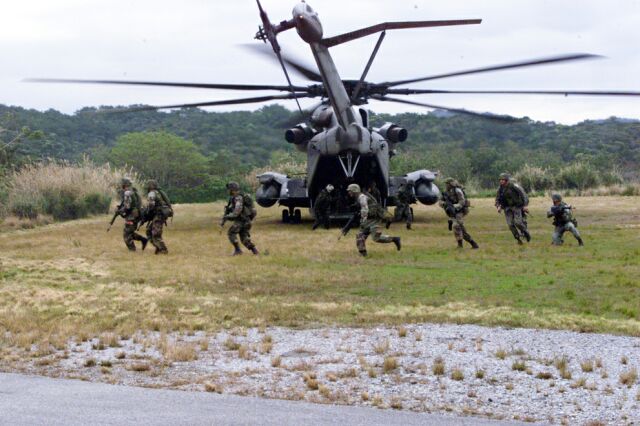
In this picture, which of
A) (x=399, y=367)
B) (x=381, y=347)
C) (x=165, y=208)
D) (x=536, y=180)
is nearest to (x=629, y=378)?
(x=399, y=367)

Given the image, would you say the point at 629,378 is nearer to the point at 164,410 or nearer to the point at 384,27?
the point at 164,410

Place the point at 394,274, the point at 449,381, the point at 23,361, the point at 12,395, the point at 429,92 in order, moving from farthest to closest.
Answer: the point at 429,92
the point at 394,274
the point at 23,361
the point at 449,381
the point at 12,395

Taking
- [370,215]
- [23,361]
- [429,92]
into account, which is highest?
[429,92]

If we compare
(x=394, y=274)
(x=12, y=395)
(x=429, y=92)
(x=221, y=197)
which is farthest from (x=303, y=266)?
(x=221, y=197)

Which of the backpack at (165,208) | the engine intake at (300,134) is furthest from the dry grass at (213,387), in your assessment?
the engine intake at (300,134)

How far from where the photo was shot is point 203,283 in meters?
13.8

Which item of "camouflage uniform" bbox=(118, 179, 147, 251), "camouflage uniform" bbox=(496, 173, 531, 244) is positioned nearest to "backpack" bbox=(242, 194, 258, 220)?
"camouflage uniform" bbox=(118, 179, 147, 251)

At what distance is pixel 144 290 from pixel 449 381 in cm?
652

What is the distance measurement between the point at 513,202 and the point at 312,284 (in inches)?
260

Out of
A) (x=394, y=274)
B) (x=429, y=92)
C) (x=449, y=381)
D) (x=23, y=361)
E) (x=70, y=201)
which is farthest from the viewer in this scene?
(x=70, y=201)

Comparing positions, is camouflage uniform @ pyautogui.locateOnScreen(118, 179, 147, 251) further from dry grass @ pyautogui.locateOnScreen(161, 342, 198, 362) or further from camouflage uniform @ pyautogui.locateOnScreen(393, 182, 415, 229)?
dry grass @ pyautogui.locateOnScreen(161, 342, 198, 362)

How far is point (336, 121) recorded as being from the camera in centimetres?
2288

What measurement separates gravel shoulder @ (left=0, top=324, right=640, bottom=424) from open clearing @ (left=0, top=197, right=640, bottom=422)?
2 centimetres

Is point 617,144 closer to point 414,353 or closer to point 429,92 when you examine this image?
point 429,92
